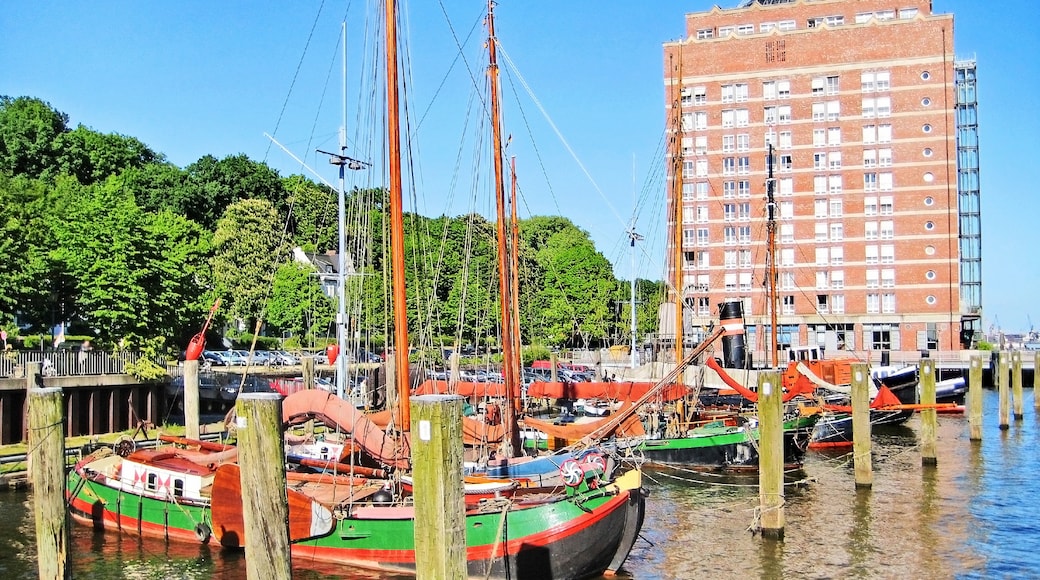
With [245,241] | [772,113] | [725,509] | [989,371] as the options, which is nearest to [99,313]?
[725,509]

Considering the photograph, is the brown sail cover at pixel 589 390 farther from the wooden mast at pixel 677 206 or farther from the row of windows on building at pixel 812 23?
the row of windows on building at pixel 812 23

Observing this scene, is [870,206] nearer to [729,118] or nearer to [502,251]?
[729,118]

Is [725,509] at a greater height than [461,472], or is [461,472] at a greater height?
[461,472]

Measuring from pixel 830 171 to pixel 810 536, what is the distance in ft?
235

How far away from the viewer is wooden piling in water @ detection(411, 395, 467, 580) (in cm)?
1356

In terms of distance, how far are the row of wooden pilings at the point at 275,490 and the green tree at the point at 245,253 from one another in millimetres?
61885

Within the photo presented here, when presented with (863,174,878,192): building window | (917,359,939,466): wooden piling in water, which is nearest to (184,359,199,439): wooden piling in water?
(917,359,939,466): wooden piling in water

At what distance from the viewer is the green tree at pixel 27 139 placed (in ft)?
243

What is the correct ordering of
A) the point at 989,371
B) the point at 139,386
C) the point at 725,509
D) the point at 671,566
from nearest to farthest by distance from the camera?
the point at 671,566 < the point at 725,509 < the point at 139,386 < the point at 989,371

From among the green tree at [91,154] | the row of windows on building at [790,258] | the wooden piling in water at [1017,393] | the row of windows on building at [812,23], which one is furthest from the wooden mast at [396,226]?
the row of windows on building at [812,23]

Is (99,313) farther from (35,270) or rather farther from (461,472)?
(461,472)

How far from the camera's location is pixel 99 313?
42.2m

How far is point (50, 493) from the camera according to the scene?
17703mm

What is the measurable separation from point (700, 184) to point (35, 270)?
6666cm
